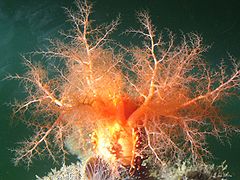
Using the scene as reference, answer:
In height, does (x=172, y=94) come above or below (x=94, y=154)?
above

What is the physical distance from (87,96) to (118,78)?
2.18ft

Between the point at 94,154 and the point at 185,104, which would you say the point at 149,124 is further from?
the point at 94,154

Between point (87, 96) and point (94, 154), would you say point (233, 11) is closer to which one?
point (87, 96)

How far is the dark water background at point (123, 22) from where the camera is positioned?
6.41 metres

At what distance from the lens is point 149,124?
180 inches

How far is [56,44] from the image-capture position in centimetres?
507

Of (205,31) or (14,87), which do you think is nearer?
(205,31)

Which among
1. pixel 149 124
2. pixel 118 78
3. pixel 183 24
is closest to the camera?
pixel 149 124

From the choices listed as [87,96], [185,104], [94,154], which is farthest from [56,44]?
[185,104]

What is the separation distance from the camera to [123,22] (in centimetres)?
643

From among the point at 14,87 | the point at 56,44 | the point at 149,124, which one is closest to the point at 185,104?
the point at 149,124

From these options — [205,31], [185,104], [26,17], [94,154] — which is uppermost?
[26,17]

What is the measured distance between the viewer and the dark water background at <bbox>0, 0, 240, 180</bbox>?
6.41 m

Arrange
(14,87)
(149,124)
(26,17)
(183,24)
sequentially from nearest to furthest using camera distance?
1. (149,124)
2. (183,24)
3. (26,17)
4. (14,87)
